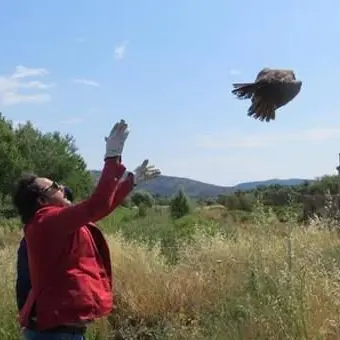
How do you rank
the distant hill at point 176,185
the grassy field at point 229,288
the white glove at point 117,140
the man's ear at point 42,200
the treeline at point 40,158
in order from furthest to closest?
the treeline at point 40,158 < the distant hill at point 176,185 < the grassy field at point 229,288 < the man's ear at point 42,200 < the white glove at point 117,140

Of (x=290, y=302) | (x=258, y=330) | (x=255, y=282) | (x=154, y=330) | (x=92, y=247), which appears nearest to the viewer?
(x=92, y=247)

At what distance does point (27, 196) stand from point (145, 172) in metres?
0.70

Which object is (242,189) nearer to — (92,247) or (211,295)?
(211,295)

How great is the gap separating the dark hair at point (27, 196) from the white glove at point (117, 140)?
57 centimetres

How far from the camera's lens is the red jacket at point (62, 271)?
4.39m

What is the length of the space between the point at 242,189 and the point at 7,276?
113 feet

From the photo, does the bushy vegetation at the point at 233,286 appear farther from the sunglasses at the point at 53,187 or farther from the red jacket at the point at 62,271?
the red jacket at the point at 62,271

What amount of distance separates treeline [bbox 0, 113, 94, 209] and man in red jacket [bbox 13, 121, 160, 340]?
41.6m

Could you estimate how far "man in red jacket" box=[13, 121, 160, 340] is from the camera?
4.33m

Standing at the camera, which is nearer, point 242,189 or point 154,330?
point 154,330

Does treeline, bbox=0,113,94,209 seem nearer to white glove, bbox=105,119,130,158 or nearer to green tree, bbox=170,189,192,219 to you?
green tree, bbox=170,189,192,219

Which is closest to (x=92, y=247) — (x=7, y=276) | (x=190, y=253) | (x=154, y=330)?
(x=154, y=330)

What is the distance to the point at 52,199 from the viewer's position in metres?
4.64

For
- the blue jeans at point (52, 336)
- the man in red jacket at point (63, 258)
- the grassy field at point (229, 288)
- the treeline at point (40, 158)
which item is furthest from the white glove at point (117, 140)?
the treeline at point (40, 158)
